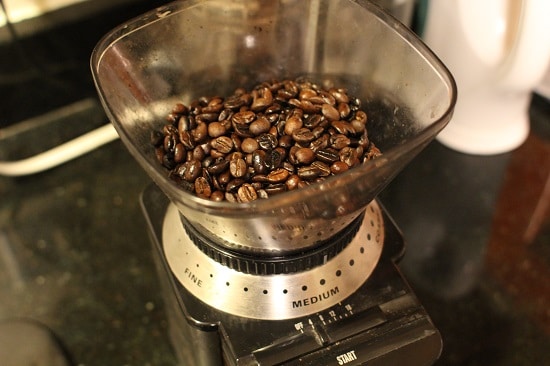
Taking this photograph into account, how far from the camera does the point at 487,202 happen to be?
83cm

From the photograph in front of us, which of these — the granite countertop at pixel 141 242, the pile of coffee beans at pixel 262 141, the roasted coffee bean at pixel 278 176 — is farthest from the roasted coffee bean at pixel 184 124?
the granite countertop at pixel 141 242

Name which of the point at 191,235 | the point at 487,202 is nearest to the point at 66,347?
the point at 191,235

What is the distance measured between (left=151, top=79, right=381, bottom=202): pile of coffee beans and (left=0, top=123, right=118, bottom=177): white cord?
0.36m

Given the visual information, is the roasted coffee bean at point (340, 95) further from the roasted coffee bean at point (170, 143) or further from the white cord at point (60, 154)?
Answer: the white cord at point (60, 154)

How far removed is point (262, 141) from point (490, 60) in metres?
0.37

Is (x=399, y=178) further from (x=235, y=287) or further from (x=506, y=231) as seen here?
(x=235, y=287)

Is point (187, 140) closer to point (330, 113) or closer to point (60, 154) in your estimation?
point (330, 113)

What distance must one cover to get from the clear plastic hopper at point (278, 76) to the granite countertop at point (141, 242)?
0.26m

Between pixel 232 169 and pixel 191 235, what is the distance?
70 mm

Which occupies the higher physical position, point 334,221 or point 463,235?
point 334,221

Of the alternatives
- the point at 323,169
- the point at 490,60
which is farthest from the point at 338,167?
the point at 490,60

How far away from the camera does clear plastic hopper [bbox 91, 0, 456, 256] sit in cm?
44

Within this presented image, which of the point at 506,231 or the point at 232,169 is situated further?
the point at 506,231

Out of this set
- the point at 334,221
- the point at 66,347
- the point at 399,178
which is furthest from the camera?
the point at 399,178
